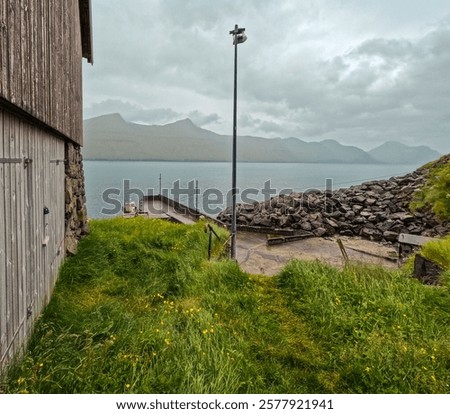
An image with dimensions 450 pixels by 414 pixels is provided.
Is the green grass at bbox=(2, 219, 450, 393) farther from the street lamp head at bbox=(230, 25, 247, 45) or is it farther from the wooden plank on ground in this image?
the street lamp head at bbox=(230, 25, 247, 45)

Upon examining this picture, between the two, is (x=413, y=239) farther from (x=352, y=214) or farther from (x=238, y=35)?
(x=238, y=35)

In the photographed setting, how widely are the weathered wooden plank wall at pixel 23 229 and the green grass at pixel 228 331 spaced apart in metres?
0.34

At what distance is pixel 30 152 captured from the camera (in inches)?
165

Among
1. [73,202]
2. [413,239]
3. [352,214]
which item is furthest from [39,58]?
[352,214]

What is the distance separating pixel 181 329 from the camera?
15.1 ft

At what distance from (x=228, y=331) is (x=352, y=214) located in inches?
664

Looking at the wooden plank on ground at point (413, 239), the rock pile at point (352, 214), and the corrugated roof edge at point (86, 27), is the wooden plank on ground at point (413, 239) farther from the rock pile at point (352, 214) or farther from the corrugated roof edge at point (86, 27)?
the corrugated roof edge at point (86, 27)

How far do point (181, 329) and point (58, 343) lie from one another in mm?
1609

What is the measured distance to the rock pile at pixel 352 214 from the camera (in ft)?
55.7

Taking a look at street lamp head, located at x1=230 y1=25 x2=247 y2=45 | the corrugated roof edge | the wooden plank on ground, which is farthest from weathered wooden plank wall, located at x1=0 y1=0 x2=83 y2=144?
the wooden plank on ground

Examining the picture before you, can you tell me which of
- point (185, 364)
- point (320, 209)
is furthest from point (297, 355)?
point (320, 209)

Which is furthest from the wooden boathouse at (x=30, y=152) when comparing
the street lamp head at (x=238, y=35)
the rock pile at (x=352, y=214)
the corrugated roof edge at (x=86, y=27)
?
the rock pile at (x=352, y=214)

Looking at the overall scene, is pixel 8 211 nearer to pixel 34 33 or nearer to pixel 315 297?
pixel 34 33
